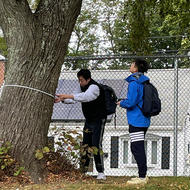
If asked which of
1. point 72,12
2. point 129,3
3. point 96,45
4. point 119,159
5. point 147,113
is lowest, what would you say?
point 119,159

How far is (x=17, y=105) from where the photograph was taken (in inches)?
213

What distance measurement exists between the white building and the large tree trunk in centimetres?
393

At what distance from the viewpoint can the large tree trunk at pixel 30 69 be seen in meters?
5.38

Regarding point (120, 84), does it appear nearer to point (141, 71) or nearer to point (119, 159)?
point (119, 159)

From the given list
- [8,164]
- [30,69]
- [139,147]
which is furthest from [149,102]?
[8,164]

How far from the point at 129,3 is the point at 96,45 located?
21.5 m

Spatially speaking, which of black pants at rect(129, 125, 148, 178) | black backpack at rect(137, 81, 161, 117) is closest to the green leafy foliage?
black pants at rect(129, 125, 148, 178)

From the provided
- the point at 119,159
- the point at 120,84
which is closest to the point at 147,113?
the point at 120,84

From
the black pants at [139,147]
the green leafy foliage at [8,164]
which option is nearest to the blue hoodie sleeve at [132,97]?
the black pants at [139,147]

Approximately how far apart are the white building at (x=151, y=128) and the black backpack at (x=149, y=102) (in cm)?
377

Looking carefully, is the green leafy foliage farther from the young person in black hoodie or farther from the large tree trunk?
the young person in black hoodie

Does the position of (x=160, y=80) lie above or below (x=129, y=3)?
below

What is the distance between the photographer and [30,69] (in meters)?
5.46

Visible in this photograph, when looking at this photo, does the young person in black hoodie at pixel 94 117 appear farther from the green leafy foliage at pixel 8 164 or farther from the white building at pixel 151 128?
the white building at pixel 151 128
